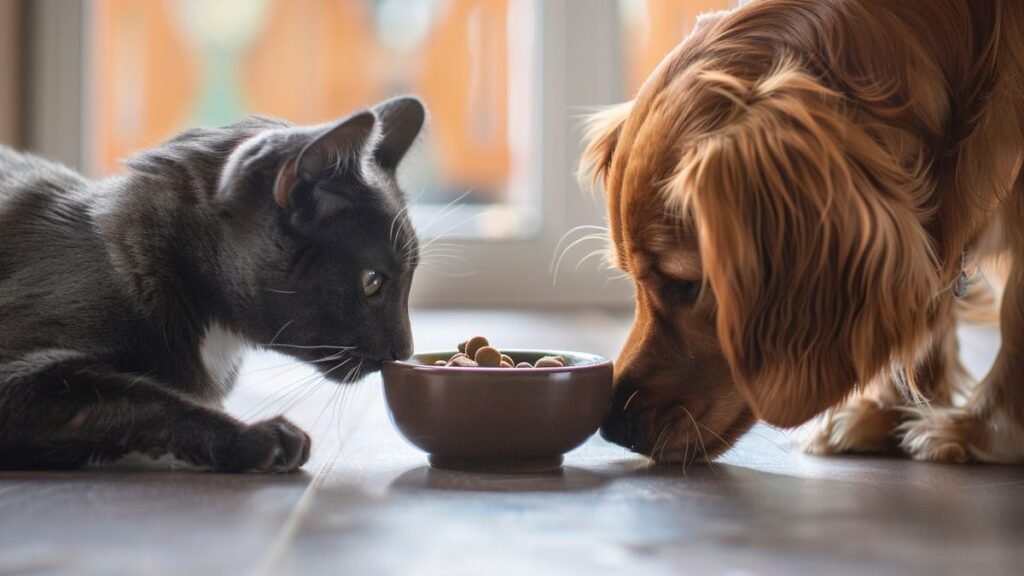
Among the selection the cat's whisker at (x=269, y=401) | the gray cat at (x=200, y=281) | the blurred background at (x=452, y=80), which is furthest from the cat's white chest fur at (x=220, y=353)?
the blurred background at (x=452, y=80)

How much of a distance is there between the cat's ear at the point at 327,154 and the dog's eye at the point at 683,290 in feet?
1.52

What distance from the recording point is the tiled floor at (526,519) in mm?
1064

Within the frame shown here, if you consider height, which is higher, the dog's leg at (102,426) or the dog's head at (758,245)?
the dog's head at (758,245)

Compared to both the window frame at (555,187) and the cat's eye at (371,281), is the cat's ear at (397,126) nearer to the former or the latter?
the cat's eye at (371,281)

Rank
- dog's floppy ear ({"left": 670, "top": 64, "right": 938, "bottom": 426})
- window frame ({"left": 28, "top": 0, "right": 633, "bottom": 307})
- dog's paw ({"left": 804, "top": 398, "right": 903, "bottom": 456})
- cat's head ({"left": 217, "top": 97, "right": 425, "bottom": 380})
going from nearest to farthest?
dog's floppy ear ({"left": 670, "top": 64, "right": 938, "bottom": 426}) < cat's head ({"left": 217, "top": 97, "right": 425, "bottom": 380}) < dog's paw ({"left": 804, "top": 398, "right": 903, "bottom": 456}) < window frame ({"left": 28, "top": 0, "right": 633, "bottom": 307})

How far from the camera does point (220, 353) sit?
1.72 metres

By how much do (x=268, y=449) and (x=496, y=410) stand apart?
0.30 metres

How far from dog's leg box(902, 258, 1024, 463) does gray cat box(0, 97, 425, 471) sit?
783 millimetres

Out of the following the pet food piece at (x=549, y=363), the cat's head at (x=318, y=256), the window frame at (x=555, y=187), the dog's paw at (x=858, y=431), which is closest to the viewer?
the pet food piece at (x=549, y=363)

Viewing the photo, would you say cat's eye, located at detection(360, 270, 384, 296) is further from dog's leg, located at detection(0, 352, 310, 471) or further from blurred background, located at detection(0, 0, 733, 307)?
blurred background, located at detection(0, 0, 733, 307)

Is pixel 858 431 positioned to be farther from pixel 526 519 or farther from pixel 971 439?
pixel 526 519

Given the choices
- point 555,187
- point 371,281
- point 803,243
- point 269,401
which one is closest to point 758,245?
point 803,243

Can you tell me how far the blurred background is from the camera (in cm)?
440

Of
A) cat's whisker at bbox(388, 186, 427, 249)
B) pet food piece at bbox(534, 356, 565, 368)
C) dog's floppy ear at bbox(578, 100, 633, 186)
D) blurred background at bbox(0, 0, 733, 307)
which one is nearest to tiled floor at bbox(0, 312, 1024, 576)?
pet food piece at bbox(534, 356, 565, 368)
